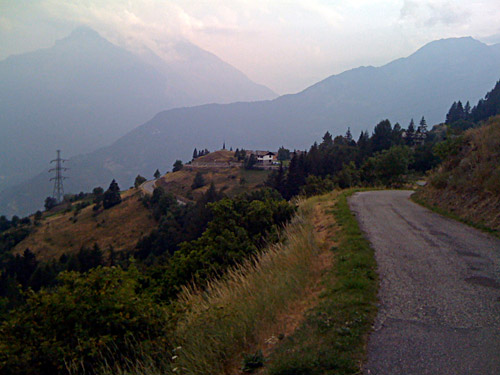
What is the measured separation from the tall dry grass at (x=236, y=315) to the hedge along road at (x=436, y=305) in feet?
4.09

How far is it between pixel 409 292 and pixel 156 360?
3.32 meters

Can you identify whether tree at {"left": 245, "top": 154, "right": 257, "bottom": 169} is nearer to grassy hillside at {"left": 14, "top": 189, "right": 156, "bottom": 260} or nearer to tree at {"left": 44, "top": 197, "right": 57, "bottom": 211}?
grassy hillside at {"left": 14, "top": 189, "right": 156, "bottom": 260}

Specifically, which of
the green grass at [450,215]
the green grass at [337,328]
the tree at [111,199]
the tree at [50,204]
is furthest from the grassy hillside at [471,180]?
the tree at [50,204]

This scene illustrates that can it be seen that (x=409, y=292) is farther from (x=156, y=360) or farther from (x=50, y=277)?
(x=50, y=277)

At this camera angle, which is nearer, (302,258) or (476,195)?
(302,258)

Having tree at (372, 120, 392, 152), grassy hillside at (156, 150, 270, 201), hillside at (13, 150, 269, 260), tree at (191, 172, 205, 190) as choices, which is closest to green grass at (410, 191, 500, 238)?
hillside at (13, 150, 269, 260)

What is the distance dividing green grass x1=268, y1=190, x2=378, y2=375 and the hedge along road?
0.44ft

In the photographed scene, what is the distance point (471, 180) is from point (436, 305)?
8.25 metres

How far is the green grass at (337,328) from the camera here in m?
2.90

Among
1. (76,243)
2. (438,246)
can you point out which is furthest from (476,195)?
(76,243)

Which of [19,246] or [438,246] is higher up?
[438,246]

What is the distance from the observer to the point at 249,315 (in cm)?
420

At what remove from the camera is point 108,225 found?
59.1 metres

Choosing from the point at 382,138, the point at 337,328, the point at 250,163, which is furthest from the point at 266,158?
the point at 337,328
